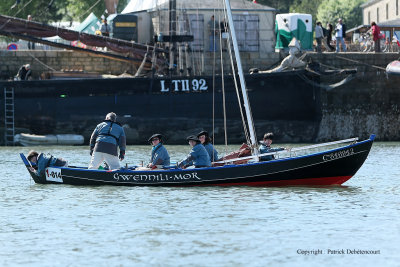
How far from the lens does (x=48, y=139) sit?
41062 mm

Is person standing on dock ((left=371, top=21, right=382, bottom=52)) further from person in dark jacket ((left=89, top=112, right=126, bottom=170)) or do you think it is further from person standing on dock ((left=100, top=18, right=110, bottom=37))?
person in dark jacket ((left=89, top=112, right=126, bottom=170))

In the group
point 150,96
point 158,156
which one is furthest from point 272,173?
point 150,96

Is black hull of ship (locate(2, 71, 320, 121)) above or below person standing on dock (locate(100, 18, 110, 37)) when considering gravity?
below

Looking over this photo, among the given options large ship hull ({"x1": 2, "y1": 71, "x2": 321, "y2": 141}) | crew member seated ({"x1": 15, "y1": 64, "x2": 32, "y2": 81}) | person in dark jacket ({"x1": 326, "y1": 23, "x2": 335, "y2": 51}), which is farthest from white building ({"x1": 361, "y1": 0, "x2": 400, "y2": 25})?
crew member seated ({"x1": 15, "y1": 64, "x2": 32, "y2": 81})

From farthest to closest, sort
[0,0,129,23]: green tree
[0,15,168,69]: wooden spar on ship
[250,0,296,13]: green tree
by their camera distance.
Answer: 1. [250,0,296,13]: green tree
2. [0,0,129,23]: green tree
3. [0,15,168,69]: wooden spar on ship

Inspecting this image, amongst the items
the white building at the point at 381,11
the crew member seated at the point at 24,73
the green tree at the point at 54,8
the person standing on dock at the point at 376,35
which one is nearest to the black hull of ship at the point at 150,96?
the crew member seated at the point at 24,73

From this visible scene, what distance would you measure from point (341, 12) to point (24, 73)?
6238 cm

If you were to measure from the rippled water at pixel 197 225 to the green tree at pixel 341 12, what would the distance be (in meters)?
72.3

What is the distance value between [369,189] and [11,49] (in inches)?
1045

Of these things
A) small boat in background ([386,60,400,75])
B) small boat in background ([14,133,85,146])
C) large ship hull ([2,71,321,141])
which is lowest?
small boat in background ([14,133,85,146])

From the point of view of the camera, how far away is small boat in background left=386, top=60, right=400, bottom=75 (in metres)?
42.7

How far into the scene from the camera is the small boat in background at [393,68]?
4272 cm

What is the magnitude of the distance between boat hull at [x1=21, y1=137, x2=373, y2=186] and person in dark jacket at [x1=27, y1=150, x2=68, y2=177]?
1634 millimetres

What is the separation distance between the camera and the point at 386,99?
44.2m
